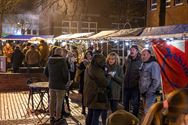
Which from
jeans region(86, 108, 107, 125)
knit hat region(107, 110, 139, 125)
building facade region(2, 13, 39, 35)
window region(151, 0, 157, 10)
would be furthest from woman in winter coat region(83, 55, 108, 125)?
building facade region(2, 13, 39, 35)

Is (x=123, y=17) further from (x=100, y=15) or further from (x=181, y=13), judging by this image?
(x=181, y=13)

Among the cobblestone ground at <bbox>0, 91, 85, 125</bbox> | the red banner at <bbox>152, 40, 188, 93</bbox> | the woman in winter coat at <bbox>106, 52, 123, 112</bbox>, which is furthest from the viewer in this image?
the cobblestone ground at <bbox>0, 91, 85, 125</bbox>

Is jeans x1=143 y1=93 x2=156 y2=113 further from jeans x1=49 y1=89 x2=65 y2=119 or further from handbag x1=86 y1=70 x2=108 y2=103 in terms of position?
jeans x1=49 y1=89 x2=65 y2=119

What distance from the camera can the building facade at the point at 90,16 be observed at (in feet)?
107

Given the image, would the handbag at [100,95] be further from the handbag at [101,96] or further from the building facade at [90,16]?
the building facade at [90,16]

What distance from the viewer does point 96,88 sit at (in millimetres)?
7070

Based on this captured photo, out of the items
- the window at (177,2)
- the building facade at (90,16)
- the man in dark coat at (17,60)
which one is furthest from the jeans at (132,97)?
the building facade at (90,16)

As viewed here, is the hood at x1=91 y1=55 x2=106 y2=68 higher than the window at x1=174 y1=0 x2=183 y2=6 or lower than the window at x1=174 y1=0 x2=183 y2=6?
lower

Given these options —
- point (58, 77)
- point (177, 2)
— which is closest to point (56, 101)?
point (58, 77)

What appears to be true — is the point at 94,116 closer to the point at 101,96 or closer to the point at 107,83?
the point at 101,96

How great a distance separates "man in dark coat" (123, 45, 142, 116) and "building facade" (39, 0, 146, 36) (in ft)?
78.1

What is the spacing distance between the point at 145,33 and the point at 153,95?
4.12 m

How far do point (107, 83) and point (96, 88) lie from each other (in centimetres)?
23

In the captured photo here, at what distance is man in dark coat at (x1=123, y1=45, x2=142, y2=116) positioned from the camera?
329 inches
